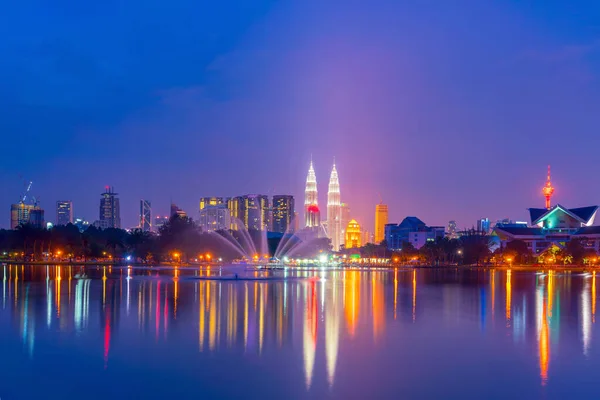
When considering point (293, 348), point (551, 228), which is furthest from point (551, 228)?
point (293, 348)

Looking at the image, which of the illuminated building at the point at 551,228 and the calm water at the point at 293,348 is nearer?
the calm water at the point at 293,348

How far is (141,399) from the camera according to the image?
17.0 metres

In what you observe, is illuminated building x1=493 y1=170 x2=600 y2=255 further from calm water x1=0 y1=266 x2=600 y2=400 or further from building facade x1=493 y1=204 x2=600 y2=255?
calm water x1=0 y1=266 x2=600 y2=400

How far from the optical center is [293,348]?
77.6 ft

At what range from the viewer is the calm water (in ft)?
59.8

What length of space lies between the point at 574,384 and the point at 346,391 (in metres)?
6.68

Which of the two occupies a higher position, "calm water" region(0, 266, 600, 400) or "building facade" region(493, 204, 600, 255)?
"building facade" region(493, 204, 600, 255)

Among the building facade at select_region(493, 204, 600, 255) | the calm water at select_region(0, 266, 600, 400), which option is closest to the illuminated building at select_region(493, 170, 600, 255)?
the building facade at select_region(493, 204, 600, 255)

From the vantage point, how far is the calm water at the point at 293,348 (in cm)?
1823

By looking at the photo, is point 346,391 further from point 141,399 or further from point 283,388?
point 141,399

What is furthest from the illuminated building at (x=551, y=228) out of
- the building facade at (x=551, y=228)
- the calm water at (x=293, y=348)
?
the calm water at (x=293, y=348)

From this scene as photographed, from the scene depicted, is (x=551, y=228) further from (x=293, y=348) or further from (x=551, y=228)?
(x=293, y=348)

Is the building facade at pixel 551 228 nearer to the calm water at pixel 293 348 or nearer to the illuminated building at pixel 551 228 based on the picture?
the illuminated building at pixel 551 228

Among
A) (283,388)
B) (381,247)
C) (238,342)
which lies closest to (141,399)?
(283,388)
